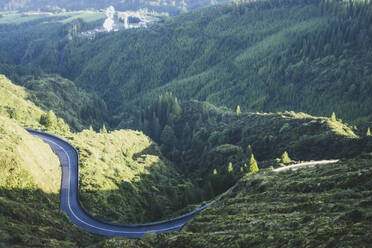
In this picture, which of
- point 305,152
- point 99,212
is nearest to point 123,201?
point 99,212

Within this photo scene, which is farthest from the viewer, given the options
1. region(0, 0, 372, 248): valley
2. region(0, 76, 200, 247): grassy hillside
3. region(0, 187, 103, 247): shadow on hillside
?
region(0, 76, 200, 247): grassy hillside

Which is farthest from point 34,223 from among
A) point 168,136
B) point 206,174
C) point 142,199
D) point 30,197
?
point 168,136

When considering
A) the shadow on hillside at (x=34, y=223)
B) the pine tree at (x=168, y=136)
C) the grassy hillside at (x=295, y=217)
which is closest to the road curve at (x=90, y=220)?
the shadow on hillside at (x=34, y=223)

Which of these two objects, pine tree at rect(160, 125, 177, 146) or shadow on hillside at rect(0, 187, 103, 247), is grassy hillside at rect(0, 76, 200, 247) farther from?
pine tree at rect(160, 125, 177, 146)

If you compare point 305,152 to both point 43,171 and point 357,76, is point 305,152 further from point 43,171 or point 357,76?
point 357,76

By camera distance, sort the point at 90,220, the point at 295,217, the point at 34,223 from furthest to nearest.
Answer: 1. the point at 90,220
2. the point at 34,223
3. the point at 295,217

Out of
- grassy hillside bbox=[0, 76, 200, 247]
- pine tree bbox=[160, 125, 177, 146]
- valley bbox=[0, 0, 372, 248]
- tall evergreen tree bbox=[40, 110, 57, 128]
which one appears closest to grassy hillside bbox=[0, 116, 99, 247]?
grassy hillside bbox=[0, 76, 200, 247]

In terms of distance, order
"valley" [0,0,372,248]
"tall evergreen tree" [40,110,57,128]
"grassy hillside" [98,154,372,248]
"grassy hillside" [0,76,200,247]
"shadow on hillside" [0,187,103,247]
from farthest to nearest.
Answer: "tall evergreen tree" [40,110,57,128]
"grassy hillside" [0,76,200,247]
"shadow on hillside" [0,187,103,247]
"valley" [0,0,372,248]
"grassy hillside" [98,154,372,248]

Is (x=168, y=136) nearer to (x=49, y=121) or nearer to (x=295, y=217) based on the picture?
(x=49, y=121)
